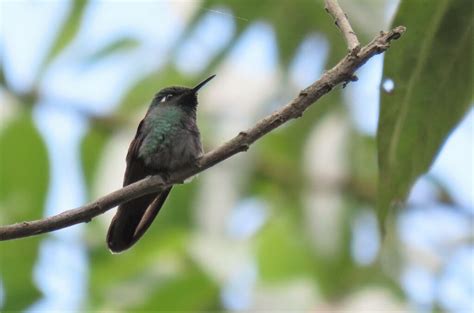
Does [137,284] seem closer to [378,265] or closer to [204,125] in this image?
[204,125]

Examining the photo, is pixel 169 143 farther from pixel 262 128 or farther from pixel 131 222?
pixel 262 128

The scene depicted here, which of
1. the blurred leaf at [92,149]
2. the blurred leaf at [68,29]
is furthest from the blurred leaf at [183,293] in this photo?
the blurred leaf at [68,29]

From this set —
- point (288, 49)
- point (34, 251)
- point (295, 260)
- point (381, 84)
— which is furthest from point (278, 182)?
point (381, 84)

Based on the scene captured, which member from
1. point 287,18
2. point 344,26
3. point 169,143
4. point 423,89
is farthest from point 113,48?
point 344,26

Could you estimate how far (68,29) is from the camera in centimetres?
534

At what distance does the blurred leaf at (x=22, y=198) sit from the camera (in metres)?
4.69

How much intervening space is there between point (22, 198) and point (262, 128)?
10.4 feet

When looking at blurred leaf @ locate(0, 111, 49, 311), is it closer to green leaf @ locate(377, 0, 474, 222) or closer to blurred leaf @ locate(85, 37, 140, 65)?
blurred leaf @ locate(85, 37, 140, 65)

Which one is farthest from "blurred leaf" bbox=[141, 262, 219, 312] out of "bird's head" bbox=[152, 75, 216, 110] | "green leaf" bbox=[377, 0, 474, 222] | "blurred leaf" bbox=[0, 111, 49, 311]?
"green leaf" bbox=[377, 0, 474, 222]

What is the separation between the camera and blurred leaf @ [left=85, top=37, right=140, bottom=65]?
5523 millimetres

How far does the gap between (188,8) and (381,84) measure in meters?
3.18

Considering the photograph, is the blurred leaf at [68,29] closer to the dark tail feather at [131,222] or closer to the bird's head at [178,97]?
the bird's head at [178,97]

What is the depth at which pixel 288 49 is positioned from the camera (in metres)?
4.55

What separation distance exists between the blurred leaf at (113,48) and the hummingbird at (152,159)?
8.16 ft
